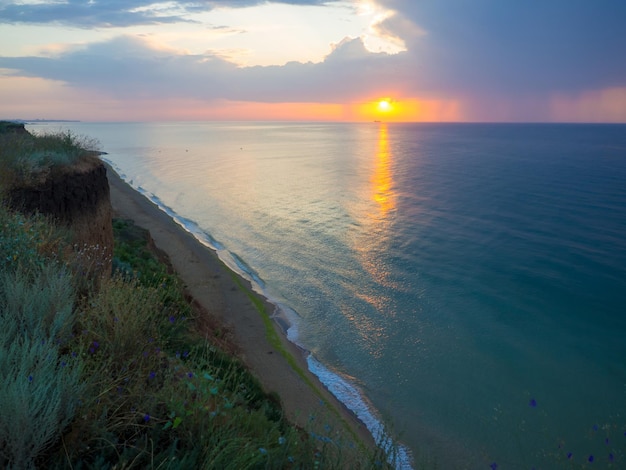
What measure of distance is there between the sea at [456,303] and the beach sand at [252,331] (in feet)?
2.51

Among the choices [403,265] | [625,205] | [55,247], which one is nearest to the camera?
[55,247]

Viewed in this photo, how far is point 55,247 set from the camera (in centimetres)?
840

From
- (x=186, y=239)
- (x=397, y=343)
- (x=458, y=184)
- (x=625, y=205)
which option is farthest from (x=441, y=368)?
(x=458, y=184)

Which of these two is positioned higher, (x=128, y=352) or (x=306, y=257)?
(x=128, y=352)

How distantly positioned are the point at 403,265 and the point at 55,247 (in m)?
20.4

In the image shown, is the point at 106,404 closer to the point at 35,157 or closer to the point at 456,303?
the point at 35,157

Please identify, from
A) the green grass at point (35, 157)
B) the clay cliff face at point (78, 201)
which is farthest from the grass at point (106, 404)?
the green grass at point (35, 157)

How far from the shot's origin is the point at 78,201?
44.3 feet

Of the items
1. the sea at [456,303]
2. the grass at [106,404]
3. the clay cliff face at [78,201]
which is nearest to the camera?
the grass at [106,404]

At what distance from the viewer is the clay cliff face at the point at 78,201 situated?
11.8m

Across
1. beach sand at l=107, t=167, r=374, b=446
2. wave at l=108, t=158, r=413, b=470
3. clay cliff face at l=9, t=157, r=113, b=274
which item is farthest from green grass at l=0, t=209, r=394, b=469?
clay cliff face at l=9, t=157, r=113, b=274

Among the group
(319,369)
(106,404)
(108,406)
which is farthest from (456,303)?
(106,404)

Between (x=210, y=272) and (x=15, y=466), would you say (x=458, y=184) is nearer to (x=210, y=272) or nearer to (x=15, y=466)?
(x=210, y=272)

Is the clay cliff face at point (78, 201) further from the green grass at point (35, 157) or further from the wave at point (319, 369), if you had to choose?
the wave at point (319, 369)
